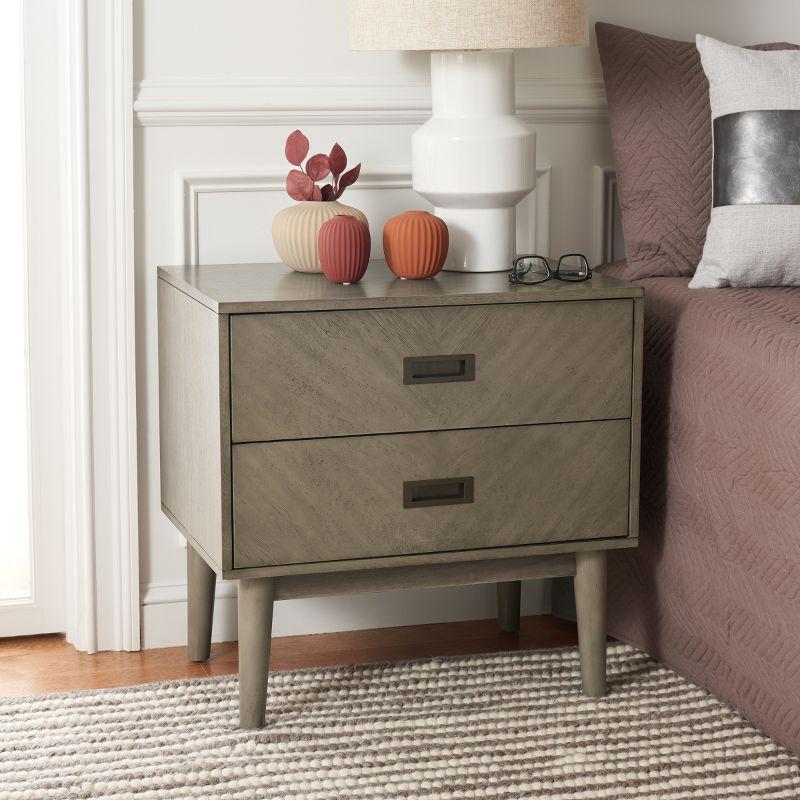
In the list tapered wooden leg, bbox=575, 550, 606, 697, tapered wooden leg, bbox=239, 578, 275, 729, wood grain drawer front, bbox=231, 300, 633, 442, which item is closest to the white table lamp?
wood grain drawer front, bbox=231, 300, 633, 442

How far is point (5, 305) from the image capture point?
195 cm

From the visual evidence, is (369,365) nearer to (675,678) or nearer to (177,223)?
(177,223)

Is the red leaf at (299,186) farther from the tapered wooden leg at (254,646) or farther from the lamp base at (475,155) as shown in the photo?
the tapered wooden leg at (254,646)

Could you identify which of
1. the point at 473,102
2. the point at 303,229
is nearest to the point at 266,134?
the point at 303,229

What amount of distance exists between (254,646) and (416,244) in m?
0.60

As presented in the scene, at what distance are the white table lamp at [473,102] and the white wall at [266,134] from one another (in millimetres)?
173

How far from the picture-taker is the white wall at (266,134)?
73.7 inches

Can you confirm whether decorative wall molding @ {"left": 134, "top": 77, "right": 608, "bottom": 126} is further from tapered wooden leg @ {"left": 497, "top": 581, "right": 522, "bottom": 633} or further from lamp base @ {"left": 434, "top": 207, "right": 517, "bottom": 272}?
tapered wooden leg @ {"left": 497, "top": 581, "right": 522, "bottom": 633}

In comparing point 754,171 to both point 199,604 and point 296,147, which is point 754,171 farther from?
point 199,604

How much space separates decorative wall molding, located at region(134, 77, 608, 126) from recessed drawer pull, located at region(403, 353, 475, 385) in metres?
0.54

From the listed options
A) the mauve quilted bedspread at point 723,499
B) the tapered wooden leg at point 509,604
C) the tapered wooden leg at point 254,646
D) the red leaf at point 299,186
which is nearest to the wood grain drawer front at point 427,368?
the mauve quilted bedspread at point 723,499

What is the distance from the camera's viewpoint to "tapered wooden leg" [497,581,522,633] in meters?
2.04

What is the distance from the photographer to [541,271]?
175 cm

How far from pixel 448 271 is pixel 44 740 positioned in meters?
0.88
